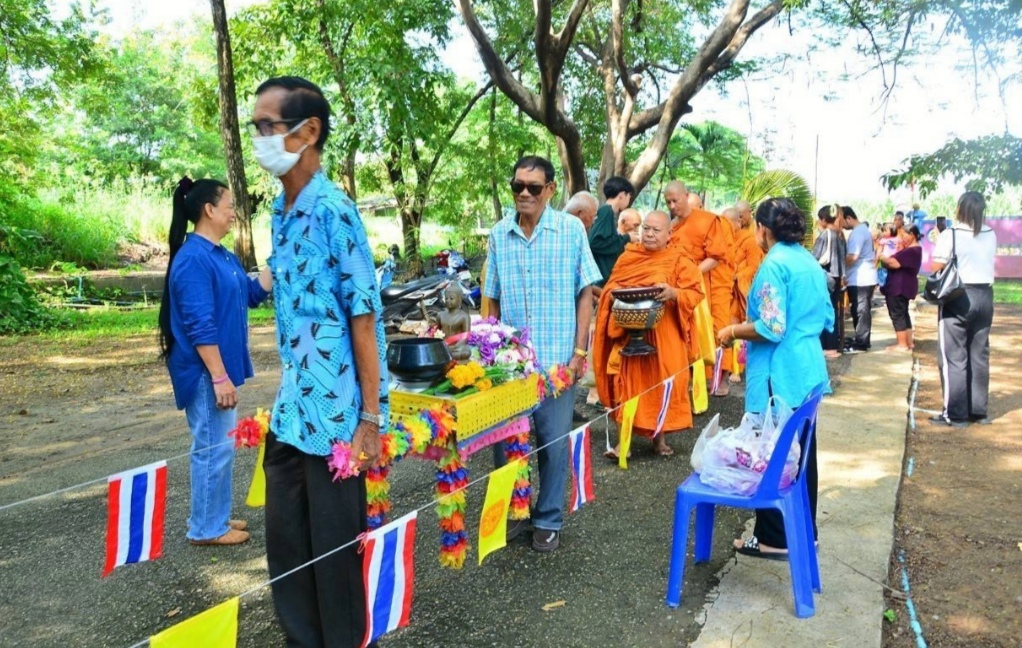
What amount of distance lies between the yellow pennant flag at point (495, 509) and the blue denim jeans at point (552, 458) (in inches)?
23.7

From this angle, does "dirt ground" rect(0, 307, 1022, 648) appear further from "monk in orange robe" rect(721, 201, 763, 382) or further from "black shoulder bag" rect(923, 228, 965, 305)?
"monk in orange robe" rect(721, 201, 763, 382)

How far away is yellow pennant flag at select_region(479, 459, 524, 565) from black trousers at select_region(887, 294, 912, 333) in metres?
7.96

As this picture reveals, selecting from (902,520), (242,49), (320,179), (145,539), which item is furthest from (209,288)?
(242,49)

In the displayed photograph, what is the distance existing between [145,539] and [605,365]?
11.4 feet

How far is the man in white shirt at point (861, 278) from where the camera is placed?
9.75 meters

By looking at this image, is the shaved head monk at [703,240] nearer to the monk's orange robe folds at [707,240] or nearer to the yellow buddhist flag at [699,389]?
the monk's orange robe folds at [707,240]

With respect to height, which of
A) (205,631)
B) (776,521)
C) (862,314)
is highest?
(205,631)

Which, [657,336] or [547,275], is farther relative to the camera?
[657,336]

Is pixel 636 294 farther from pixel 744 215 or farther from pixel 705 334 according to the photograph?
pixel 744 215

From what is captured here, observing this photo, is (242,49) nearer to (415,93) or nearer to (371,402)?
(415,93)

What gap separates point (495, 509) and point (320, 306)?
4.28 ft

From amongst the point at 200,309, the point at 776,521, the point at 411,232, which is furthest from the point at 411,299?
the point at 776,521

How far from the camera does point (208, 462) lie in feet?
11.8

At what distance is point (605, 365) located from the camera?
563 cm
